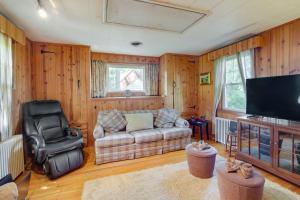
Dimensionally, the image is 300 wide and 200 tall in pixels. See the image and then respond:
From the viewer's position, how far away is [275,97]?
7.97 ft

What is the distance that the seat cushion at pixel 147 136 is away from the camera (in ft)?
10.1

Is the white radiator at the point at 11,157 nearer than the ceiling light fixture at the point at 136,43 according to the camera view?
Yes

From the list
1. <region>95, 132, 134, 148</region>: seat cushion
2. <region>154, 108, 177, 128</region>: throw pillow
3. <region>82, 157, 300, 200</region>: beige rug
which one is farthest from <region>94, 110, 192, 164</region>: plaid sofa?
<region>82, 157, 300, 200</region>: beige rug

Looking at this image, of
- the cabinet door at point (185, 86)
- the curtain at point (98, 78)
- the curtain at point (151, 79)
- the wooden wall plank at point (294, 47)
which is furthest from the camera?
the curtain at point (151, 79)

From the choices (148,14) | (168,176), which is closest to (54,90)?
(148,14)

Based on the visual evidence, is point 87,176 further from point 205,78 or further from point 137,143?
point 205,78

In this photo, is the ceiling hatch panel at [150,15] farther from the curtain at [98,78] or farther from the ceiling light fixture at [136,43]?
the curtain at [98,78]

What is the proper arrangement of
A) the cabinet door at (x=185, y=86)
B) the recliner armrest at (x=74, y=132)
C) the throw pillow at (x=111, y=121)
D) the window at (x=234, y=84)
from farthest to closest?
the cabinet door at (x=185, y=86) < the throw pillow at (x=111, y=121) < the window at (x=234, y=84) < the recliner armrest at (x=74, y=132)

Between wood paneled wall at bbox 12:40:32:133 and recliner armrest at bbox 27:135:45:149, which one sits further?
wood paneled wall at bbox 12:40:32:133

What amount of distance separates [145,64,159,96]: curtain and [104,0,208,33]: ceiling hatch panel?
78.2 inches

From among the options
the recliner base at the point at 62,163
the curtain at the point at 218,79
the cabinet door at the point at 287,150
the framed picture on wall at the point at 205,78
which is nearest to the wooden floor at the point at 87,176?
the recliner base at the point at 62,163

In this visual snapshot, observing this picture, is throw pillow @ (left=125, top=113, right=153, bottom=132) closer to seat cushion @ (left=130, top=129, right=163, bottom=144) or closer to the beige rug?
seat cushion @ (left=130, top=129, right=163, bottom=144)

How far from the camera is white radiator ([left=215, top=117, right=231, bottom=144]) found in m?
3.60

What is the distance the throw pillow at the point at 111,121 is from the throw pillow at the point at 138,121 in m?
0.13
